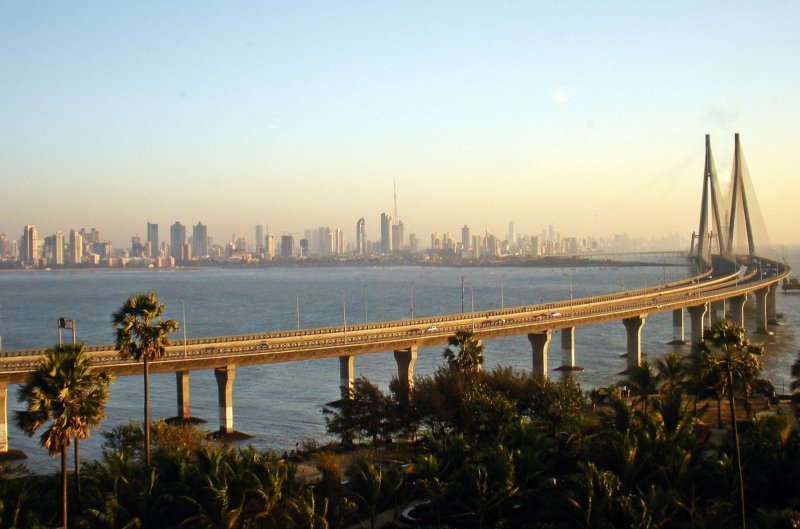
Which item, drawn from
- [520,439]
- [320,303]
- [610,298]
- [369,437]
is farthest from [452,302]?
[520,439]

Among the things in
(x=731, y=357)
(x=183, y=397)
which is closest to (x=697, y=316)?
(x=183, y=397)

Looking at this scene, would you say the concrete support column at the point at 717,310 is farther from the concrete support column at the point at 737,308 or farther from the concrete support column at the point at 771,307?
the concrete support column at the point at 771,307

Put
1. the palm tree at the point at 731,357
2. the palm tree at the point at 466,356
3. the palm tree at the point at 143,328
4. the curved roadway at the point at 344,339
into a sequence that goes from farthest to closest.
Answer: the curved roadway at the point at 344,339, the palm tree at the point at 466,356, the palm tree at the point at 143,328, the palm tree at the point at 731,357

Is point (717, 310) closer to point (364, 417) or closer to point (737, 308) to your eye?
point (737, 308)

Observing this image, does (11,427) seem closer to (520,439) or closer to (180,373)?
(180,373)

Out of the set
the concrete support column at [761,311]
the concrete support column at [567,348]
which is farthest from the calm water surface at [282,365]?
the concrete support column at [761,311]

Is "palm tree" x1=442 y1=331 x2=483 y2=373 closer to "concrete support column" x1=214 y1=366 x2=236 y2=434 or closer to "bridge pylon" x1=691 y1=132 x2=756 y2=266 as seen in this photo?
"concrete support column" x1=214 y1=366 x2=236 y2=434
